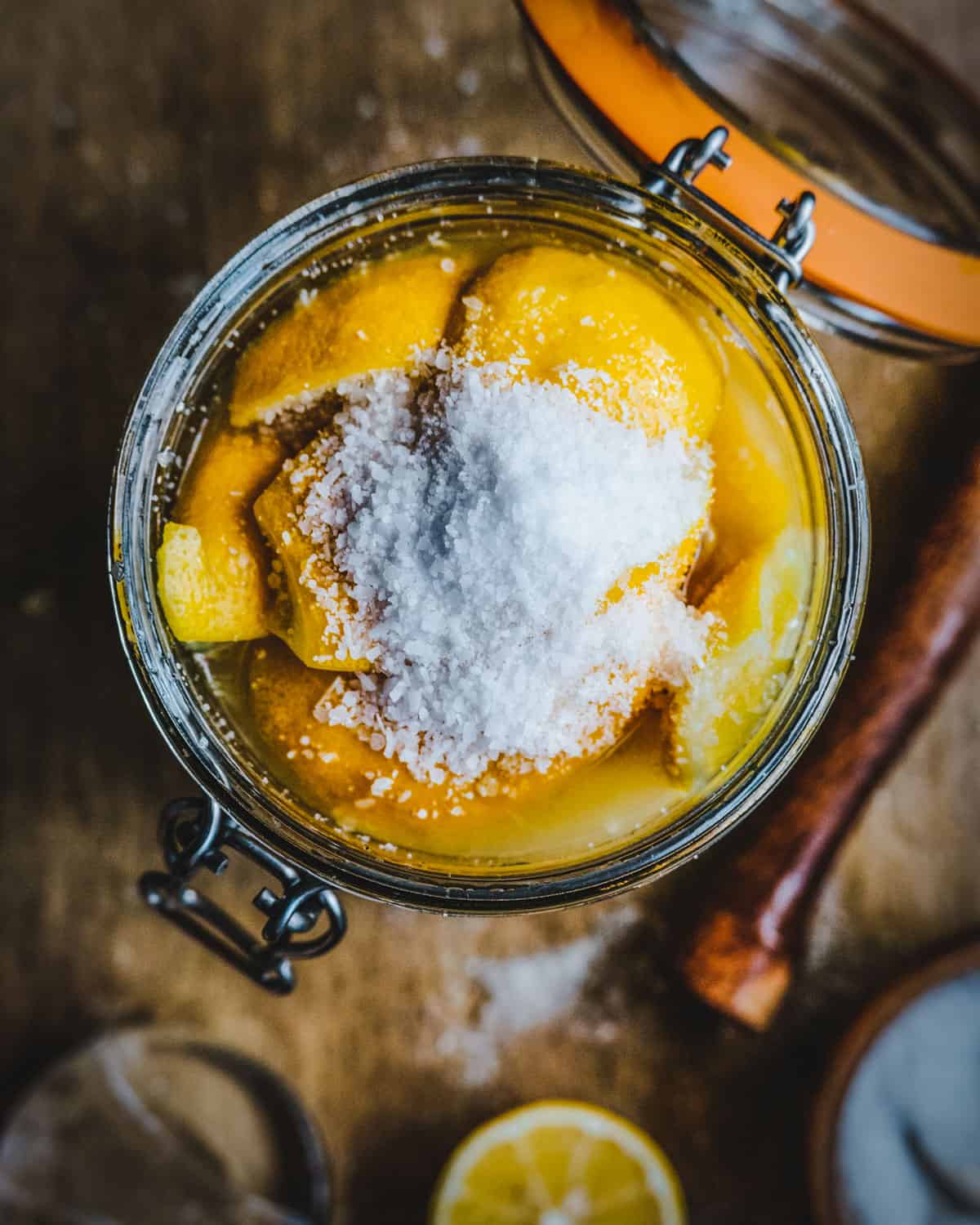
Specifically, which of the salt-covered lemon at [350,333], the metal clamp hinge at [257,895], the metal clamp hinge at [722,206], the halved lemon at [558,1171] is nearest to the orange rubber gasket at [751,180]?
the metal clamp hinge at [722,206]

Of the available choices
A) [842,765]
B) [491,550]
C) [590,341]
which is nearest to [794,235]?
[590,341]

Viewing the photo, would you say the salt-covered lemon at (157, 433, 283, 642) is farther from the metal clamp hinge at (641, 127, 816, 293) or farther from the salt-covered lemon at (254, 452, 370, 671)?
the metal clamp hinge at (641, 127, 816, 293)

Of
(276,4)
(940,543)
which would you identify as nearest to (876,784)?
(940,543)

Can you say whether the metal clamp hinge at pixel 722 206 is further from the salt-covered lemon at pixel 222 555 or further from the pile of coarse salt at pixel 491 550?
the salt-covered lemon at pixel 222 555

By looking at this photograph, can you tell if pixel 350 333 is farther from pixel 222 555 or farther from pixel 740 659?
pixel 740 659

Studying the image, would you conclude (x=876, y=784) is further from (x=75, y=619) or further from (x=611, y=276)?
(x=75, y=619)

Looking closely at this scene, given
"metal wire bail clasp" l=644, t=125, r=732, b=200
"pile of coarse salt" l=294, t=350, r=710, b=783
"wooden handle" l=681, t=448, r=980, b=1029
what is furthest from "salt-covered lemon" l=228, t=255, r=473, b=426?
"wooden handle" l=681, t=448, r=980, b=1029
